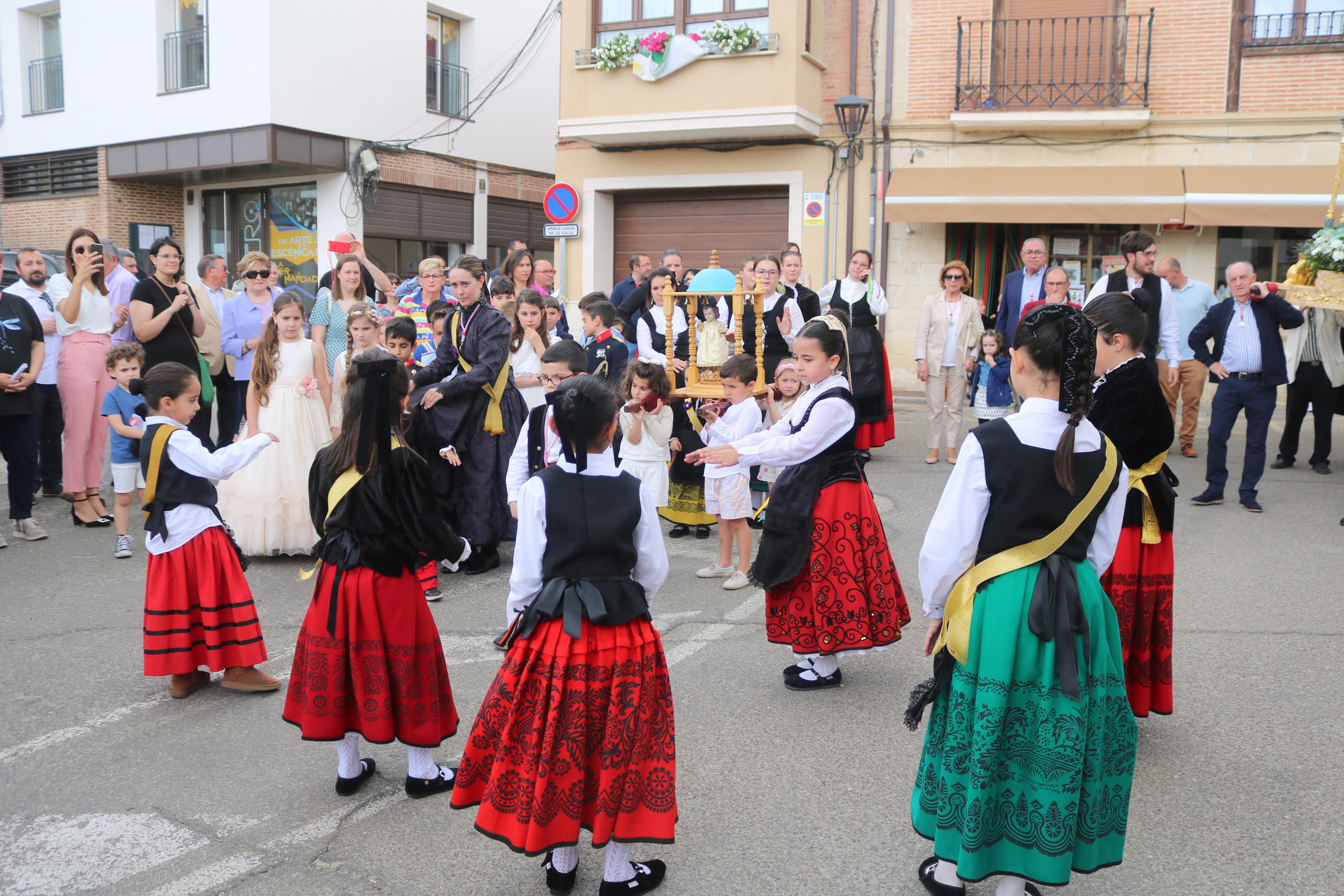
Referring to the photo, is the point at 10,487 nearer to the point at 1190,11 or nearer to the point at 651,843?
the point at 651,843

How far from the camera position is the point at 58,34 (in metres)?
21.7

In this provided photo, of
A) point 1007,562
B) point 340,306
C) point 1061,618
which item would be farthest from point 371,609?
point 340,306

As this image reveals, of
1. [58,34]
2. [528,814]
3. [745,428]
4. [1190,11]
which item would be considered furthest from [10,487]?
[58,34]

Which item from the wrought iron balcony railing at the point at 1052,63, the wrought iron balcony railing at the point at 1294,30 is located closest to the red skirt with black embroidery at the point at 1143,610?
the wrought iron balcony railing at the point at 1052,63

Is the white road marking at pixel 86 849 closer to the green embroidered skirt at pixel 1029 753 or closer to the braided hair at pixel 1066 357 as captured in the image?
the green embroidered skirt at pixel 1029 753

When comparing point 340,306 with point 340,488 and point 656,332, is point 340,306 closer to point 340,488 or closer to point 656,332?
point 656,332

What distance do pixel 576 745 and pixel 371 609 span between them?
1.09m

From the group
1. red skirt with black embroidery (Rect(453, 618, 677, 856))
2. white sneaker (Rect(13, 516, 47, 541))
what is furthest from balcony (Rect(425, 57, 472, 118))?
red skirt with black embroidery (Rect(453, 618, 677, 856))

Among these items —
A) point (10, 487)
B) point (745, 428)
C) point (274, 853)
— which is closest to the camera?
point (274, 853)

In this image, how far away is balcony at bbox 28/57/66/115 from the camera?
2127cm

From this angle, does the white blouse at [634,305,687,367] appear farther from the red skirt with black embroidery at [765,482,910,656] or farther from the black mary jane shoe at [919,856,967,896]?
the black mary jane shoe at [919,856,967,896]

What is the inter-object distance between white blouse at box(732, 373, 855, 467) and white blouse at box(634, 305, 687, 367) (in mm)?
3444

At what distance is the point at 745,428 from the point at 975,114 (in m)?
9.85

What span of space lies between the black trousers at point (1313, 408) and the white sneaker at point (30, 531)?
33.2ft
